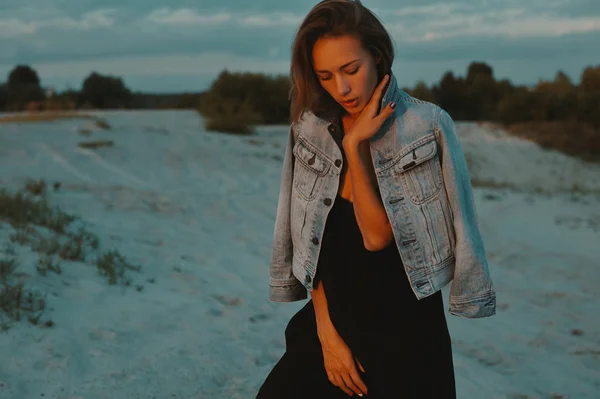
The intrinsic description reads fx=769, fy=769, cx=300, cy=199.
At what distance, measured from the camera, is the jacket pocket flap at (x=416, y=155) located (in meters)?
2.26

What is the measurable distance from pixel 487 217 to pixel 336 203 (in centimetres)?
771

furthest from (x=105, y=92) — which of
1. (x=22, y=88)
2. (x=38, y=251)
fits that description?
(x=38, y=251)

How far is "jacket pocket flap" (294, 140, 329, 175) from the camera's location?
241 cm

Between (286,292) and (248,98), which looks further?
(248,98)

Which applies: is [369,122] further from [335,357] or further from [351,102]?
[335,357]

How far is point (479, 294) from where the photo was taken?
2287mm

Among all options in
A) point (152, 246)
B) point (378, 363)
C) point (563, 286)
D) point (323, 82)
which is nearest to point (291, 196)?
point (323, 82)

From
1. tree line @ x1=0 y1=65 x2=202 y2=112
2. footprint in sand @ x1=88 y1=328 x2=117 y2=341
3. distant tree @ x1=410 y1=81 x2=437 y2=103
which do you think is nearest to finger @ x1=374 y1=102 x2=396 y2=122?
footprint in sand @ x1=88 y1=328 x2=117 y2=341

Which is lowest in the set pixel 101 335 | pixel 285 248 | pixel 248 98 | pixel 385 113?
pixel 101 335

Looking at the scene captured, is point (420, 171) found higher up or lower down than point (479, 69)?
lower down

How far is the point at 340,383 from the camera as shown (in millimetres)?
2387

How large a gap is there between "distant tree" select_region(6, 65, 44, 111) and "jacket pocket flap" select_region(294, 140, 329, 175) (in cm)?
2046

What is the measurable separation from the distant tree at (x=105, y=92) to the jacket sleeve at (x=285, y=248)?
2635 centimetres

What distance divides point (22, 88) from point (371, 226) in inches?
→ 1089
